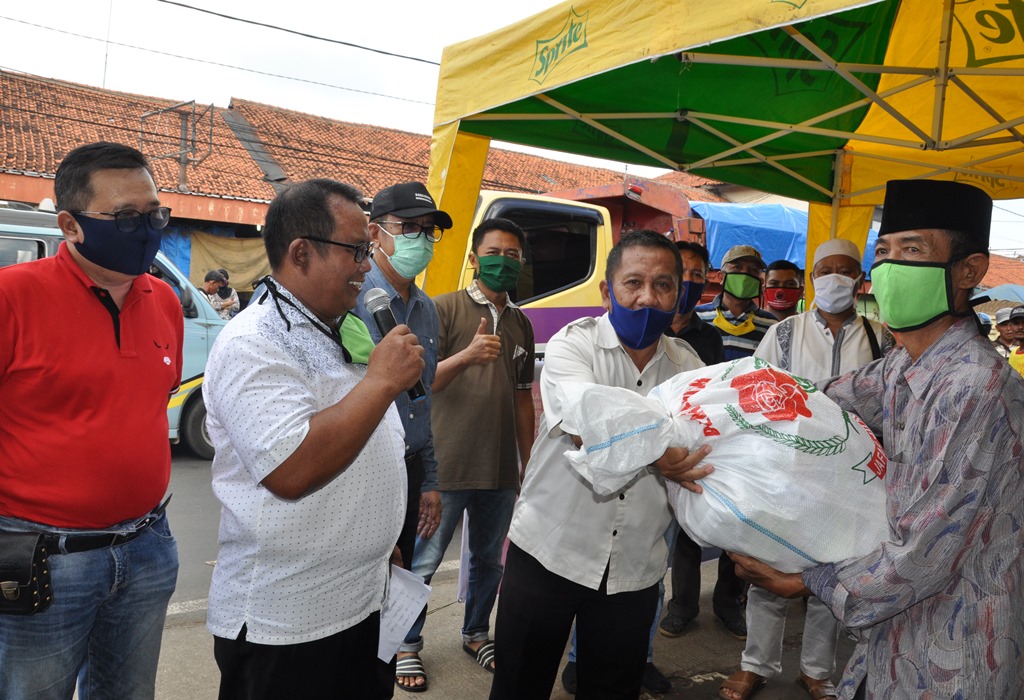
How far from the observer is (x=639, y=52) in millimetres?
2488

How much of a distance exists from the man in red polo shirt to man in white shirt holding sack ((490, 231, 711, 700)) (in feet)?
3.55

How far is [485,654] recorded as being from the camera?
3.47 metres

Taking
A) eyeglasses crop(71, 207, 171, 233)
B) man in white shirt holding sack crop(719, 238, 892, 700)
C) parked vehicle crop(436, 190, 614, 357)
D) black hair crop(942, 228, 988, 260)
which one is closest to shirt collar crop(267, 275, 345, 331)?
eyeglasses crop(71, 207, 171, 233)

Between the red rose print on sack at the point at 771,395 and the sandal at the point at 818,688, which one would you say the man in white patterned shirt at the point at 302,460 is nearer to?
the red rose print on sack at the point at 771,395

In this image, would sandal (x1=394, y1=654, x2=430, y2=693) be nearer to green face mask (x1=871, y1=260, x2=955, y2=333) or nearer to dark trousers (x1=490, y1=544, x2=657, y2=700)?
dark trousers (x1=490, y1=544, x2=657, y2=700)

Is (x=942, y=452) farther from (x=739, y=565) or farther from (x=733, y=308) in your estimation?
(x=733, y=308)

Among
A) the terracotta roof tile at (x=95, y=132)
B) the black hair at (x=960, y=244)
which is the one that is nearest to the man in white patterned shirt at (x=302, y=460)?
the black hair at (x=960, y=244)

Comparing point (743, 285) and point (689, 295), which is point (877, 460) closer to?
point (689, 295)

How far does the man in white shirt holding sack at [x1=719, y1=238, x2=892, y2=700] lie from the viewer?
134 inches

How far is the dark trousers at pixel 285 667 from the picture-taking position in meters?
1.70

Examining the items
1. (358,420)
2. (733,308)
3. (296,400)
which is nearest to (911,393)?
(358,420)

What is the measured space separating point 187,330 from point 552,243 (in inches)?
144

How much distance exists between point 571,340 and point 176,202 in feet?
55.1

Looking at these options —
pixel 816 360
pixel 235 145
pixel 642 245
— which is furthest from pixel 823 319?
pixel 235 145
